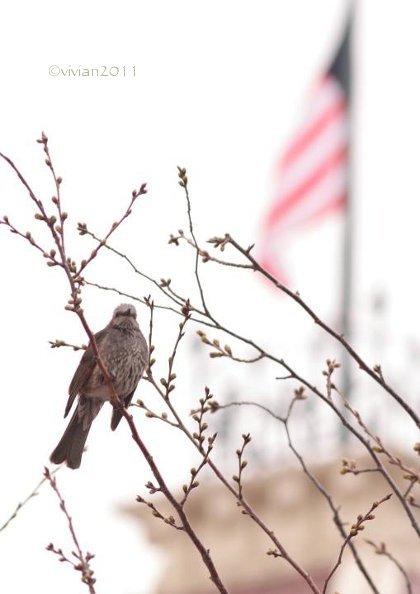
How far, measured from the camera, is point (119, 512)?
680 inches

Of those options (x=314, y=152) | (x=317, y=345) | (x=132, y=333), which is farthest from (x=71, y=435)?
(x=314, y=152)

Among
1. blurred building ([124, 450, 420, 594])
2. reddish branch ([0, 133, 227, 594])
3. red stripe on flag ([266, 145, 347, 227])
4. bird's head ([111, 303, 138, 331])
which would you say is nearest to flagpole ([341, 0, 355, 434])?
red stripe on flag ([266, 145, 347, 227])

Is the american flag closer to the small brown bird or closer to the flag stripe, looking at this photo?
the flag stripe

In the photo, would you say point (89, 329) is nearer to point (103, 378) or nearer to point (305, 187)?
point (103, 378)

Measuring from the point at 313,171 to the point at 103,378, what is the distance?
12.2m

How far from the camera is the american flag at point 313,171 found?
59.1 ft

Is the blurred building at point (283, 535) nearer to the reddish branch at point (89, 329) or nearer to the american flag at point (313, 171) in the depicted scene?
the american flag at point (313, 171)

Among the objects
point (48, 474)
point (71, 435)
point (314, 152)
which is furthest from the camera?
point (314, 152)

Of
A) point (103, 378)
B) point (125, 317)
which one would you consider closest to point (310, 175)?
point (125, 317)

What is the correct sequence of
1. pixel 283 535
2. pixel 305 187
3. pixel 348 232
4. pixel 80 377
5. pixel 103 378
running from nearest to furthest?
pixel 103 378 < pixel 80 377 < pixel 283 535 < pixel 305 187 < pixel 348 232

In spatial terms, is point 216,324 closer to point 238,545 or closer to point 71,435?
point 71,435

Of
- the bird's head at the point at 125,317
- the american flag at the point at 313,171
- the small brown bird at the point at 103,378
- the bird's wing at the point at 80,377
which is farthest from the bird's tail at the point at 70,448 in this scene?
the american flag at the point at 313,171

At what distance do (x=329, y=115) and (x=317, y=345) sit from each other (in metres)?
4.79

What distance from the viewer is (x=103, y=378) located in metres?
6.36
